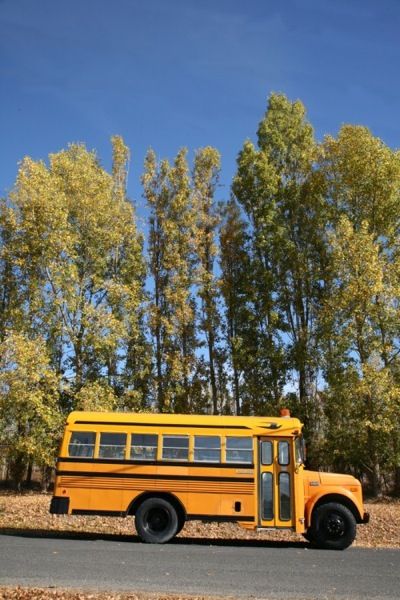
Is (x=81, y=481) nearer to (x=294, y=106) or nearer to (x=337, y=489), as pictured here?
(x=337, y=489)

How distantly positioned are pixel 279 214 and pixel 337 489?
60.8 feet

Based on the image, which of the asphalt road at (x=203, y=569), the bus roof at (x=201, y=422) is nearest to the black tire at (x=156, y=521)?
the asphalt road at (x=203, y=569)

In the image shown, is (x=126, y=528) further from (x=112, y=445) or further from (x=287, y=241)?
(x=287, y=241)

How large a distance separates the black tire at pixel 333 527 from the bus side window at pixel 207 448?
8.43ft

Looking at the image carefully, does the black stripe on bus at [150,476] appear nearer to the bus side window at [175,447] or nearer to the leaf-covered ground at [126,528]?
the bus side window at [175,447]

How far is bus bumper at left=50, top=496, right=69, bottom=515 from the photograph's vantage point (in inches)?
496

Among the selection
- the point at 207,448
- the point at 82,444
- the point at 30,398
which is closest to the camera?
the point at 207,448

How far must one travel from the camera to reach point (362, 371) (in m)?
22.1

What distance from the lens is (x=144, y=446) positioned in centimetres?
1288

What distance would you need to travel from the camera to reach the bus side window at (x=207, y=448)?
41.8ft

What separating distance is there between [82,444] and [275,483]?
463cm

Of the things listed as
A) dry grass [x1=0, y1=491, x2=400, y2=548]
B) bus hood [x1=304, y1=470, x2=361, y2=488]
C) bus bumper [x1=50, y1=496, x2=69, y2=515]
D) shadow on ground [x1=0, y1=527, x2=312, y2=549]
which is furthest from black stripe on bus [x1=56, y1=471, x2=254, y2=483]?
dry grass [x1=0, y1=491, x2=400, y2=548]

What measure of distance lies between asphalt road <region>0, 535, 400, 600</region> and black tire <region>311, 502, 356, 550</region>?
29 cm

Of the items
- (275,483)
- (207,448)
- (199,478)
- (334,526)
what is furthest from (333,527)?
(207,448)
